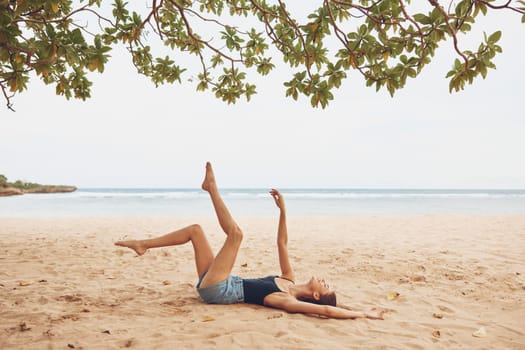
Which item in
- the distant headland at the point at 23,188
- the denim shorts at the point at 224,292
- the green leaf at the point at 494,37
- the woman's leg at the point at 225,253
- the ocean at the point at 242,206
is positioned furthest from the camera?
the distant headland at the point at 23,188

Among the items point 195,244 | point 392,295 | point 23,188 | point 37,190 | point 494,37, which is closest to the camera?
point 494,37

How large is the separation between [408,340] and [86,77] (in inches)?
196

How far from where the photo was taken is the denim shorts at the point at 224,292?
335cm

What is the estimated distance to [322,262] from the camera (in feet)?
18.8

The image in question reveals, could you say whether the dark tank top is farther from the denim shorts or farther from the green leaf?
the green leaf

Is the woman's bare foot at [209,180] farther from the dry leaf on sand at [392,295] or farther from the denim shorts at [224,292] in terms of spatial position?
the dry leaf on sand at [392,295]

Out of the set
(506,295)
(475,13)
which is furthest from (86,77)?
(506,295)

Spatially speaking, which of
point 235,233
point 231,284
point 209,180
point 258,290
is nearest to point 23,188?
point 209,180

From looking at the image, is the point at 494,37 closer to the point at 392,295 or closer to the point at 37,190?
the point at 392,295

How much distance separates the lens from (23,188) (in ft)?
119

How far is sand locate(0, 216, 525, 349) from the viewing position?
8.86ft

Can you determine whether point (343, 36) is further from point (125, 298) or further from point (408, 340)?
point (125, 298)

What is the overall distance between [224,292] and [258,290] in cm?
34

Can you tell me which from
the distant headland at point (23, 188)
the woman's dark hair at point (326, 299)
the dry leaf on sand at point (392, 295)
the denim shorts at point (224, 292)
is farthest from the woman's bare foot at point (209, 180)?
the distant headland at point (23, 188)
